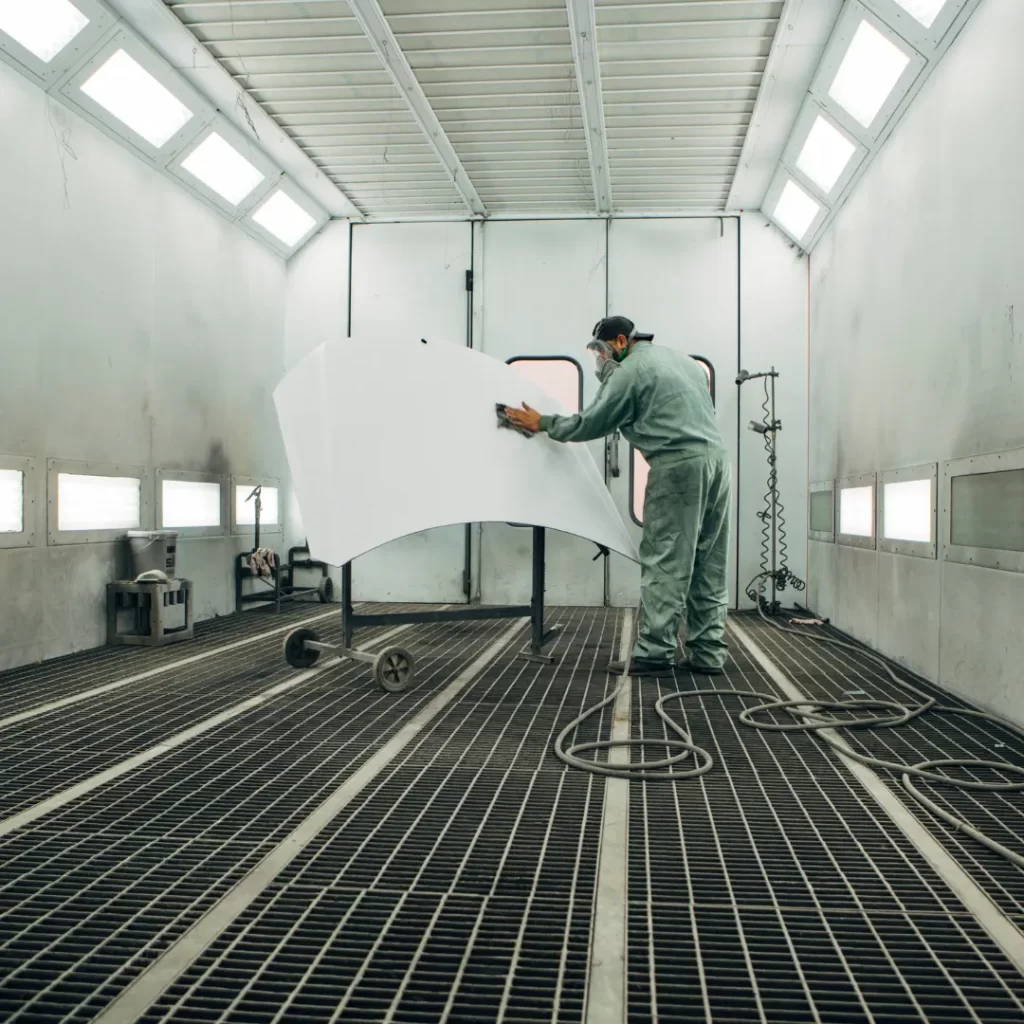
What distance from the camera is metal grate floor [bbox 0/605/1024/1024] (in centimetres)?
148

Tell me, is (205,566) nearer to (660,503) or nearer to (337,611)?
(337,611)

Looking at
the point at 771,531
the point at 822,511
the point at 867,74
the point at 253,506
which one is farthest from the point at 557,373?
the point at 867,74

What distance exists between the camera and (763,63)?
4.98 m

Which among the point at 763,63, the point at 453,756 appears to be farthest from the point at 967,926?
the point at 763,63

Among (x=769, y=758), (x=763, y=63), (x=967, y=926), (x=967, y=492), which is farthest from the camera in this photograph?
(x=763, y=63)

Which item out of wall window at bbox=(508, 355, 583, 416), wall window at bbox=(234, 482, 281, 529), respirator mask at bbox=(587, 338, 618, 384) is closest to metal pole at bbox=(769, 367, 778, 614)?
wall window at bbox=(508, 355, 583, 416)

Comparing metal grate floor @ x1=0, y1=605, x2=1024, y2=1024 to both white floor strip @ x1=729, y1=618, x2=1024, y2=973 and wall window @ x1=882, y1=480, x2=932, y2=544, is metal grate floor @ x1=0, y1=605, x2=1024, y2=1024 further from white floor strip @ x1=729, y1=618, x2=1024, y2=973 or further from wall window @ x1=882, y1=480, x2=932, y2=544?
wall window @ x1=882, y1=480, x2=932, y2=544

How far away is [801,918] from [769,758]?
1.17 metres

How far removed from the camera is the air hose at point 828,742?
2.52 metres

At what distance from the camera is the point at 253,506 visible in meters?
7.12

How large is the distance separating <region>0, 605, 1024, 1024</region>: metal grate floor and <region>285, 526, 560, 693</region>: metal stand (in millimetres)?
534

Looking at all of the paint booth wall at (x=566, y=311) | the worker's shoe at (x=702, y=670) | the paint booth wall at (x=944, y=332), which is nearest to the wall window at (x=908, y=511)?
the paint booth wall at (x=944, y=332)

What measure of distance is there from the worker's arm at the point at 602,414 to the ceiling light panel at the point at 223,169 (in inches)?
136

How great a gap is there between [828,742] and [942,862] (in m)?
1.04
